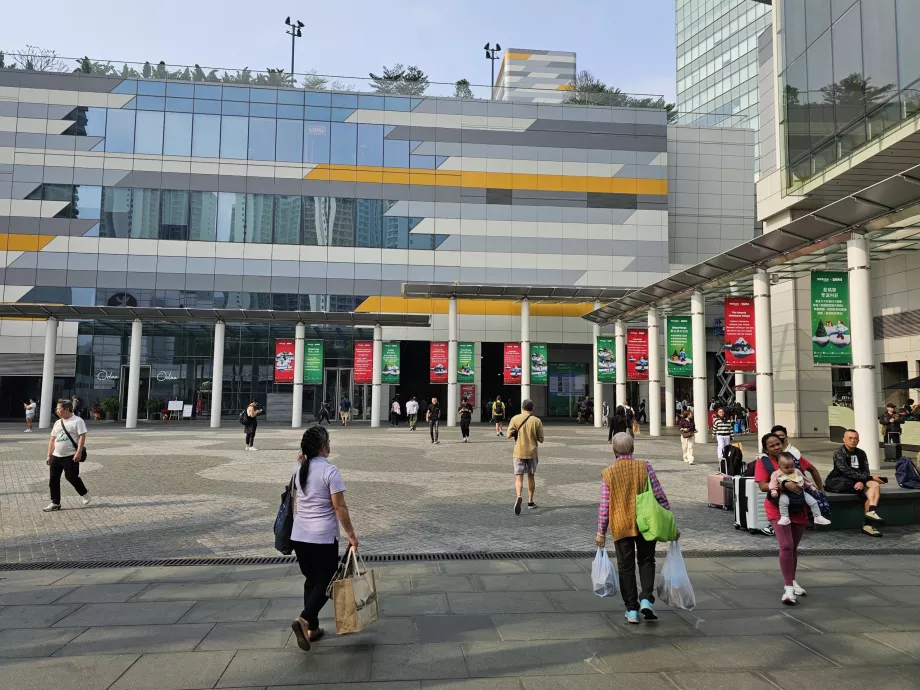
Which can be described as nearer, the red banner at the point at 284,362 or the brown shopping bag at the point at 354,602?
the brown shopping bag at the point at 354,602

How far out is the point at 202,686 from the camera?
13.5ft

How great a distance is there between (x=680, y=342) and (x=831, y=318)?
836 cm

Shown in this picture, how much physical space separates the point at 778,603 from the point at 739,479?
11.5ft

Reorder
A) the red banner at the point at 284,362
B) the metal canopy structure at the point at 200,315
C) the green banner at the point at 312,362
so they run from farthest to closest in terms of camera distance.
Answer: the green banner at the point at 312,362 → the red banner at the point at 284,362 → the metal canopy structure at the point at 200,315

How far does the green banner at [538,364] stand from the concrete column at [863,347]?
1805 centimetres

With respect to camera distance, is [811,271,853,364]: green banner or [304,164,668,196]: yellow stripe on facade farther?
[304,164,668,196]: yellow stripe on facade

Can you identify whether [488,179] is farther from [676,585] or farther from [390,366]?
[676,585]

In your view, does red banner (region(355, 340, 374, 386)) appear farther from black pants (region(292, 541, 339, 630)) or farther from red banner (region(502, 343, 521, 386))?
black pants (region(292, 541, 339, 630))

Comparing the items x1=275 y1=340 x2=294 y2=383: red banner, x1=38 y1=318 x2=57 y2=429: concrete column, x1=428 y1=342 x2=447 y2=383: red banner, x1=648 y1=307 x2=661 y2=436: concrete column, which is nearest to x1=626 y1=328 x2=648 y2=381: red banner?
x1=648 y1=307 x2=661 y2=436: concrete column

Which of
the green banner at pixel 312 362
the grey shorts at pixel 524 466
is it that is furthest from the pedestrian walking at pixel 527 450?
the green banner at pixel 312 362

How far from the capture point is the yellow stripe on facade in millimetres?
37969

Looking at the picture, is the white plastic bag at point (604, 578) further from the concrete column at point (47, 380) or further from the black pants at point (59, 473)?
the concrete column at point (47, 380)

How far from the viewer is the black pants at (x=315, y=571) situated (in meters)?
4.79

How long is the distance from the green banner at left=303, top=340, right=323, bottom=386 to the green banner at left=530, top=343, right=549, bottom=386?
36.5ft
